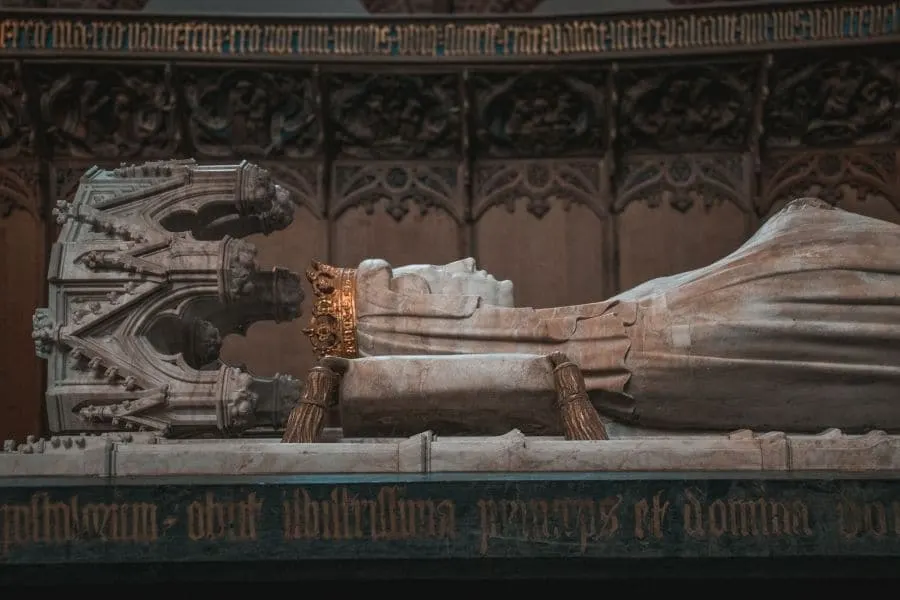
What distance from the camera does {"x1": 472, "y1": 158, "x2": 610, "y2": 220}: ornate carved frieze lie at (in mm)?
7652

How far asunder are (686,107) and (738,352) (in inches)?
148

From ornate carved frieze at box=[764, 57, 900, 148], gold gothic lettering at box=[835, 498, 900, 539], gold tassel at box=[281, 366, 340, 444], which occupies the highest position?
ornate carved frieze at box=[764, 57, 900, 148]

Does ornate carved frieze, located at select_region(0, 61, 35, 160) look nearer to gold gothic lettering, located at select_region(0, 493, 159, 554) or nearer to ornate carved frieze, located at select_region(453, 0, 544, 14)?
ornate carved frieze, located at select_region(453, 0, 544, 14)

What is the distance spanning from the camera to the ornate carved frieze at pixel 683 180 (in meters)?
7.58

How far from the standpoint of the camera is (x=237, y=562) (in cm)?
325

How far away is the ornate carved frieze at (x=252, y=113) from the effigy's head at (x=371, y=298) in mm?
3191

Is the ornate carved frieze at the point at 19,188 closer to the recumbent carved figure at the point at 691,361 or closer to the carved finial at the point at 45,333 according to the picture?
the carved finial at the point at 45,333

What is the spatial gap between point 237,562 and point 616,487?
97cm

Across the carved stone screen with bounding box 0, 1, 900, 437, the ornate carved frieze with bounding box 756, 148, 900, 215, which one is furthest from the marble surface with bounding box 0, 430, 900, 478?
the ornate carved frieze with bounding box 756, 148, 900, 215

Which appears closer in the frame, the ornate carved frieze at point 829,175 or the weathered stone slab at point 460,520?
the weathered stone slab at point 460,520

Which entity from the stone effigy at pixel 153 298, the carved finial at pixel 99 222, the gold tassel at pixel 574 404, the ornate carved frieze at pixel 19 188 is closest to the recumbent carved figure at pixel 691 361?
the gold tassel at pixel 574 404

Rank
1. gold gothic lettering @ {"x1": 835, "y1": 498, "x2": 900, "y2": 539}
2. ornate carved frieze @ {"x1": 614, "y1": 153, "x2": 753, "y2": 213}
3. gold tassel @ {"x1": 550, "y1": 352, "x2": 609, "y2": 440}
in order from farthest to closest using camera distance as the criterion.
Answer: ornate carved frieze @ {"x1": 614, "y1": 153, "x2": 753, "y2": 213} < gold tassel @ {"x1": 550, "y1": 352, "x2": 609, "y2": 440} < gold gothic lettering @ {"x1": 835, "y1": 498, "x2": 900, "y2": 539}

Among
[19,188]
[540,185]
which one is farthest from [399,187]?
[19,188]

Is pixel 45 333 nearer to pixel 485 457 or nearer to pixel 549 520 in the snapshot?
pixel 485 457
